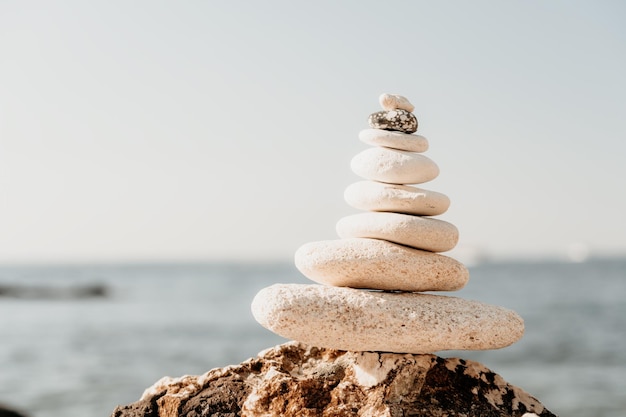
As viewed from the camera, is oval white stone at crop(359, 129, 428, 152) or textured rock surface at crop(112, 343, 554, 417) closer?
textured rock surface at crop(112, 343, 554, 417)

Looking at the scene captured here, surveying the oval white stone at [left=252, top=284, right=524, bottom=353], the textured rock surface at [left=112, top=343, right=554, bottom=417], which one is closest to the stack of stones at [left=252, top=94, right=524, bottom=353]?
the oval white stone at [left=252, top=284, right=524, bottom=353]

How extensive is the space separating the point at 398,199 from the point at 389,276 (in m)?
0.50

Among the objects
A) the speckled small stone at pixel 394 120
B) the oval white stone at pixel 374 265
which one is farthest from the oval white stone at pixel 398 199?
the speckled small stone at pixel 394 120

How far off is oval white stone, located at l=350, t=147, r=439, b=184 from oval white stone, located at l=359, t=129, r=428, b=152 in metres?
0.04

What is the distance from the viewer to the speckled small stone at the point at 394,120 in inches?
180

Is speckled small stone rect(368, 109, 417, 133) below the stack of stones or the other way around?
the other way around

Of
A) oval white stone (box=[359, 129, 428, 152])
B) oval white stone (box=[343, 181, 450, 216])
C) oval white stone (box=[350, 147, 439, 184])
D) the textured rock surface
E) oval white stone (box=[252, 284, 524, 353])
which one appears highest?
oval white stone (box=[359, 129, 428, 152])

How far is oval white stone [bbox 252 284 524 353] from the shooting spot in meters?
4.17

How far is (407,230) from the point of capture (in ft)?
14.4

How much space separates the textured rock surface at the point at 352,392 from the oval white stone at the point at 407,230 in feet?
2.38

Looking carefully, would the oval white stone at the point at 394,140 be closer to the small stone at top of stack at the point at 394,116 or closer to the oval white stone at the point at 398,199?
the small stone at top of stack at the point at 394,116

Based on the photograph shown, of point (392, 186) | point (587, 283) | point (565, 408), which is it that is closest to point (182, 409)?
point (392, 186)

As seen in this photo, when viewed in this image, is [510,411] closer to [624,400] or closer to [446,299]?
[446,299]

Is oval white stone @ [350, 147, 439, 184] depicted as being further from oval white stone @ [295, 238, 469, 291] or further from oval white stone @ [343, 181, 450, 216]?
oval white stone @ [295, 238, 469, 291]
